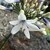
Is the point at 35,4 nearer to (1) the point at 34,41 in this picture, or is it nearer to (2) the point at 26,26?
(2) the point at 26,26

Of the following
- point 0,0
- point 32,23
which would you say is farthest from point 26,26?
point 0,0

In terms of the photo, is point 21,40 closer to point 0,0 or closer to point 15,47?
point 15,47

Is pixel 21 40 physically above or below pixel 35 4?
below

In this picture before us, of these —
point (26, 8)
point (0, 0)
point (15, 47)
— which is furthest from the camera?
point (0, 0)

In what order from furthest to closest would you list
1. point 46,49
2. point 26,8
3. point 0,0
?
point 0,0, point 46,49, point 26,8

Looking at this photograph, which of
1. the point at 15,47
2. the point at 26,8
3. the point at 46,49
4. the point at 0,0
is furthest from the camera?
the point at 0,0

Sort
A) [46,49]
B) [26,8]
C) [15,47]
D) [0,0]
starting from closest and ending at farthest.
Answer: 1. [26,8]
2. [15,47]
3. [46,49]
4. [0,0]

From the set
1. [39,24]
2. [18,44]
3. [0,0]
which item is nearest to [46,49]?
[18,44]

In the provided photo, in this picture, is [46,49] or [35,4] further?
[46,49]

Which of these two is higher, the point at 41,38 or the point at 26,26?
the point at 26,26
